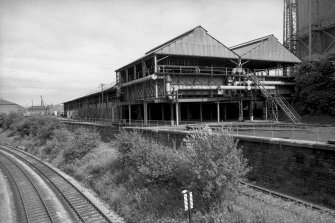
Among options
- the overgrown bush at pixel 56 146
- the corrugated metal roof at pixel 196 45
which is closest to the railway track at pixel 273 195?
the corrugated metal roof at pixel 196 45

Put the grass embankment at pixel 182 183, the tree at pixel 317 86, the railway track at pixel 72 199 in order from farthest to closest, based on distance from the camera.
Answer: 1. the tree at pixel 317 86
2. the railway track at pixel 72 199
3. the grass embankment at pixel 182 183

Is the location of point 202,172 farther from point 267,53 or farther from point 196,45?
point 267,53

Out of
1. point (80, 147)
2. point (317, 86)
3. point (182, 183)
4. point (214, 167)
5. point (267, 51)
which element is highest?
point (267, 51)

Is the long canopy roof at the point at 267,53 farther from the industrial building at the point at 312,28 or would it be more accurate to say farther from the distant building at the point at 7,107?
the distant building at the point at 7,107

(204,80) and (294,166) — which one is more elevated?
(204,80)

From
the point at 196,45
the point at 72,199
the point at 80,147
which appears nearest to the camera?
the point at 72,199

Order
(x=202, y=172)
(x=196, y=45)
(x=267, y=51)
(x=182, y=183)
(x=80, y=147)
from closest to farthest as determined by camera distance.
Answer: (x=202, y=172) → (x=182, y=183) → (x=80, y=147) → (x=196, y=45) → (x=267, y=51)

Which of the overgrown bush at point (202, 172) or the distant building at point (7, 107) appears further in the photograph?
the distant building at point (7, 107)

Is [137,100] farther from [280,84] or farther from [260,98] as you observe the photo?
[280,84]

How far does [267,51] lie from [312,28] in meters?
14.1

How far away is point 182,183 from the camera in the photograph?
13.8 metres

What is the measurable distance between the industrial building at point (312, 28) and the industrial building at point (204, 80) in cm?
Result: 685

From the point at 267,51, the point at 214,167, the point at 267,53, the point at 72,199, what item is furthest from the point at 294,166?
the point at 267,51

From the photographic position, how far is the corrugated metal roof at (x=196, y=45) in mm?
37062
